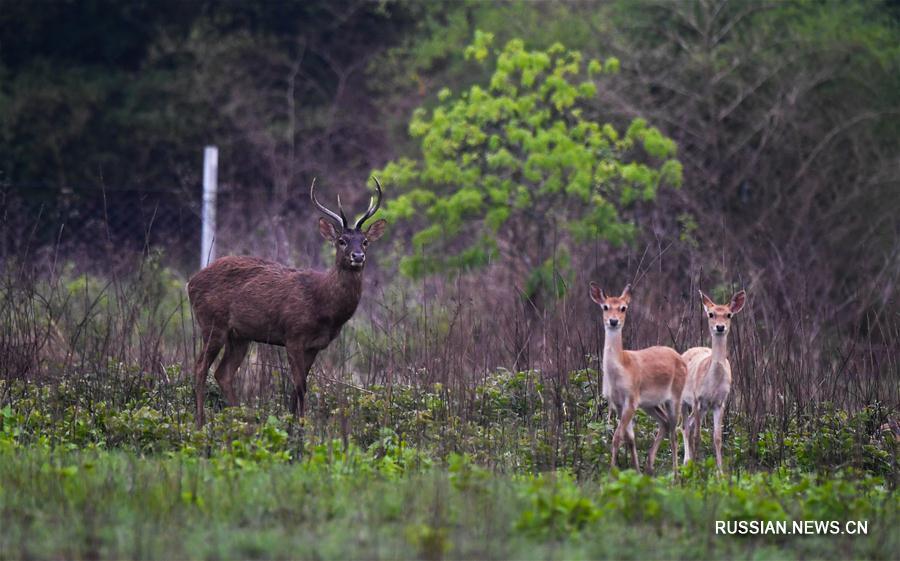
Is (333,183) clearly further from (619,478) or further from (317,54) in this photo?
(619,478)

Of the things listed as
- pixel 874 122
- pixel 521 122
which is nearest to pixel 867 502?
pixel 521 122

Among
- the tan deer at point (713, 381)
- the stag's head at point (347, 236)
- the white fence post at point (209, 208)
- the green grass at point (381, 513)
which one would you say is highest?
the white fence post at point (209, 208)

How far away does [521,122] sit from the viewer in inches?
698

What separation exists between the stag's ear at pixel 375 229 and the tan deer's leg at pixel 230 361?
48.7 inches

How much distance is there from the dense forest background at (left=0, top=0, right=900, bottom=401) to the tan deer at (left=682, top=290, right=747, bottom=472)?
3.54ft

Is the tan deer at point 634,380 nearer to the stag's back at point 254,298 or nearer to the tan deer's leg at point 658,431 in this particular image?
the tan deer's leg at point 658,431

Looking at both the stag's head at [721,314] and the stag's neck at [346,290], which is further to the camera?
the stag's neck at [346,290]

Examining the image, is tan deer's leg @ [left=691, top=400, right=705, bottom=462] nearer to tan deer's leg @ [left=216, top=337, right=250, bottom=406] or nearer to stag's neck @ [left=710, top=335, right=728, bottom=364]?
stag's neck @ [left=710, top=335, right=728, bottom=364]

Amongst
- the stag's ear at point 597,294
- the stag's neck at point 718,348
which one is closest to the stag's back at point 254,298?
the stag's ear at point 597,294

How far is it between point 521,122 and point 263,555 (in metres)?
12.7

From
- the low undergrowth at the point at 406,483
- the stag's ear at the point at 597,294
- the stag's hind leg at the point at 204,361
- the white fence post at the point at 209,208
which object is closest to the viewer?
the low undergrowth at the point at 406,483

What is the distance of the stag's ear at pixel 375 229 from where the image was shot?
10.0 m

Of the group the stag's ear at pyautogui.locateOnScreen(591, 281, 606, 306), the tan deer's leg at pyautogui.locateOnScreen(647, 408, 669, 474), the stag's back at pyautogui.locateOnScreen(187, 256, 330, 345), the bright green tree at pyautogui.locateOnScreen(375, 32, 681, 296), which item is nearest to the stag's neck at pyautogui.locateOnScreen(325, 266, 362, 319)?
the stag's back at pyautogui.locateOnScreen(187, 256, 330, 345)

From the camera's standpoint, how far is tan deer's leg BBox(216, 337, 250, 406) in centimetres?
988
